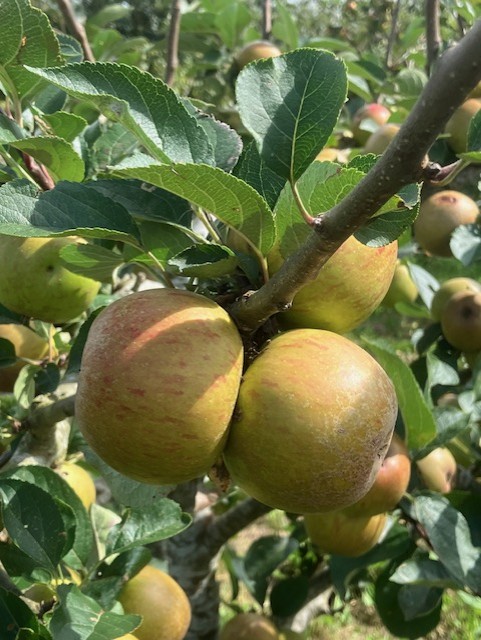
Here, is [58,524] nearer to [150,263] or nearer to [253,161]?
[150,263]

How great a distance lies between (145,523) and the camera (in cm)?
98

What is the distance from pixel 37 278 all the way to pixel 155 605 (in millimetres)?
529

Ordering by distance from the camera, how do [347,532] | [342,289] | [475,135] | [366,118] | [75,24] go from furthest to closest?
1. [366,118]
2. [75,24]
3. [347,532]
4. [342,289]
5. [475,135]

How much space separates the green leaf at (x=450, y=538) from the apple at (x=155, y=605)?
43cm

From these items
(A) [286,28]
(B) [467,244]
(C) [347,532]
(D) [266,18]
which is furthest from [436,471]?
(D) [266,18]

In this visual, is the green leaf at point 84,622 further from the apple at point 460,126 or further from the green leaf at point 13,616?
the apple at point 460,126

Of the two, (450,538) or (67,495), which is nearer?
(67,495)

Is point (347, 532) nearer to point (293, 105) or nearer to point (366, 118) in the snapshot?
point (293, 105)

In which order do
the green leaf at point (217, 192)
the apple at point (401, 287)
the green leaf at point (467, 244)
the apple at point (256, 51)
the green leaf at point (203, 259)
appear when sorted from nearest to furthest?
the green leaf at point (217, 192) → the green leaf at point (203, 259) → the green leaf at point (467, 244) → the apple at point (401, 287) → the apple at point (256, 51)

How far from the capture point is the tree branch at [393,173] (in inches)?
16.3

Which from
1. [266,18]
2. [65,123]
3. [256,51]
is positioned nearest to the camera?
[65,123]

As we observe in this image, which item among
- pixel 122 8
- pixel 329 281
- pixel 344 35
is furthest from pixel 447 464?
pixel 344 35

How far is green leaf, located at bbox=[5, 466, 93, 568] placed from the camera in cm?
96

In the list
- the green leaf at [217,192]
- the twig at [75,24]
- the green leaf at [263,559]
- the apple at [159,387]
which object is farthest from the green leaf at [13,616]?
the twig at [75,24]
